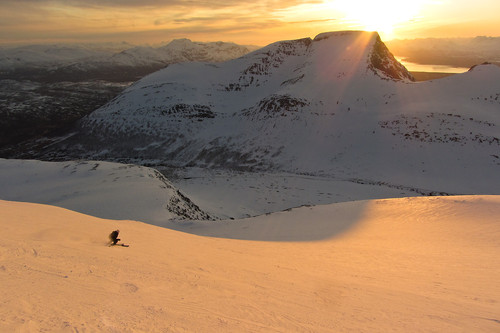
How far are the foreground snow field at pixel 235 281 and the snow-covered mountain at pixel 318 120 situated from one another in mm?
27535

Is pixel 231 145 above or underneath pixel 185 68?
underneath

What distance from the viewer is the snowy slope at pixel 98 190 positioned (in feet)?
62.8

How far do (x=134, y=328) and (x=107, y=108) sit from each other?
252 ft

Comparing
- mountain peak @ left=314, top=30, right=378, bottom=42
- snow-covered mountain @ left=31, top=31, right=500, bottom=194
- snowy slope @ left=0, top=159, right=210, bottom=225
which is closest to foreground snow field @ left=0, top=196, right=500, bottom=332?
snowy slope @ left=0, top=159, right=210, bottom=225

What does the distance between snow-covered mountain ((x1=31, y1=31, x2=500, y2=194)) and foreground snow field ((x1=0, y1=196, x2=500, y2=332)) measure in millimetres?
27535

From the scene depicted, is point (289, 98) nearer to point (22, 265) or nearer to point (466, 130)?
point (466, 130)

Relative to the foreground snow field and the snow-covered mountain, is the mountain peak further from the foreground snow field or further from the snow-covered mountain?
the foreground snow field

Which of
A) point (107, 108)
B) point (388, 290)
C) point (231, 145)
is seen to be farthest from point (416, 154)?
point (107, 108)

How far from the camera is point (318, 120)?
51500mm

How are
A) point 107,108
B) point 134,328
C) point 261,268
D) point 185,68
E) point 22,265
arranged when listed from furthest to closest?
1. point 185,68
2. point 107,108
3. point 261,268
4. point 22,265
5. point 134,328

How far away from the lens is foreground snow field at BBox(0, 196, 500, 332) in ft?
14.7

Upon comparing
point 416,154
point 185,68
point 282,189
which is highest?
point 185,68

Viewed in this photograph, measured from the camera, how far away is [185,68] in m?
83.8

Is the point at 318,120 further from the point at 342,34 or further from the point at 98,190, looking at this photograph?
the point at 342,34
